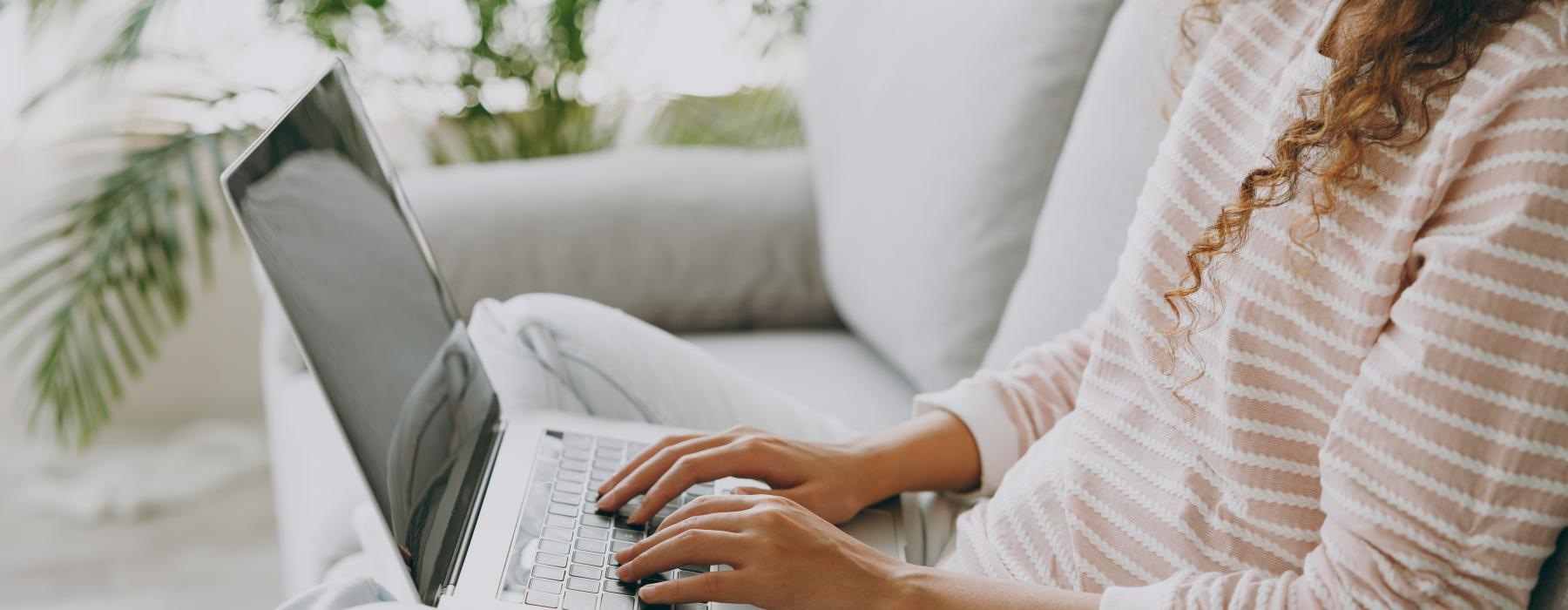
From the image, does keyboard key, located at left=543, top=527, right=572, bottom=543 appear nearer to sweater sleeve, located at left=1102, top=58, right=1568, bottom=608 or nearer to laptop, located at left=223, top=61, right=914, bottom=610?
laptop, located at left=223, top=61, right=914, bottom=610

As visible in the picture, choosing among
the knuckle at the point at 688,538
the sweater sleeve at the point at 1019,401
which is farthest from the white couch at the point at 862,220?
the knuckle at the point at 688,538

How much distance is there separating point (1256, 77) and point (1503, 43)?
15cm

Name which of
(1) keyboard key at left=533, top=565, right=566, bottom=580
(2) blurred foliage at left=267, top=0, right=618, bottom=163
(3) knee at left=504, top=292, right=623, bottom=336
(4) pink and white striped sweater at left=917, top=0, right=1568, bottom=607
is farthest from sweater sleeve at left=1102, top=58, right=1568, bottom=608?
(2) blurred foliage at left=267, top=0, right=618, bottom=163

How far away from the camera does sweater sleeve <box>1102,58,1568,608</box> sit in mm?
507

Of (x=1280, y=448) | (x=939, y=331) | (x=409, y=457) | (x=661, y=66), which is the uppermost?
(x=1280, y=448)

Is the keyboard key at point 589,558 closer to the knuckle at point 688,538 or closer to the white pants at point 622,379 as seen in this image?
the knuckle at point 688,538

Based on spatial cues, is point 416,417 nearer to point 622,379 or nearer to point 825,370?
point 622,379

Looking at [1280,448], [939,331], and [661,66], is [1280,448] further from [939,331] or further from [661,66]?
[661,66]

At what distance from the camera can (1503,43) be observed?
558mm

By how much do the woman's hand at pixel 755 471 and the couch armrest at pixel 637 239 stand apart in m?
0.64

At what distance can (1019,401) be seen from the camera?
0.87 metres

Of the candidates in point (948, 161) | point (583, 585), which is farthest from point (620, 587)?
point (948, 161)

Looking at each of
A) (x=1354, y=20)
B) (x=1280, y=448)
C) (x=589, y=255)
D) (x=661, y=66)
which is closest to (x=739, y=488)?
(x=1280, y=448)

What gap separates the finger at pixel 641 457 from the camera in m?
0.75
